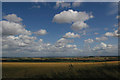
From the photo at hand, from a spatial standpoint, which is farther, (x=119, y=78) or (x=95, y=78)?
(x=95, y=78)

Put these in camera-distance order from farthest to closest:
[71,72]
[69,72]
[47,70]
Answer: [47,70]
[69,72]
[71,72]

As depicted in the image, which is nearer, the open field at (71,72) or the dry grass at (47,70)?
the open field at (71,72)

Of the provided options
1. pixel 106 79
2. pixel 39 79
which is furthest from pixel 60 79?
pixel 106 79

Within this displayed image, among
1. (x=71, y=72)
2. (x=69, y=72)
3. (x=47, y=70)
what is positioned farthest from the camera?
(x=47, y=70)

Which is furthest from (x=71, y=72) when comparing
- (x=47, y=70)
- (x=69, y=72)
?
(x=47, y=70)

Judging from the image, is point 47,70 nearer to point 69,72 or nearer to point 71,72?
point 69,72

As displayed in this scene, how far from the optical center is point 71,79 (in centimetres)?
1042

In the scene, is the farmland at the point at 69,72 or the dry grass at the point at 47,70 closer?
the farmland at the point at 69,72

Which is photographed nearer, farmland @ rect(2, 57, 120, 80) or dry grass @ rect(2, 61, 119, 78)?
farmland @ rect(2, 57, 120, 80)

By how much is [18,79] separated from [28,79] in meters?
1.03

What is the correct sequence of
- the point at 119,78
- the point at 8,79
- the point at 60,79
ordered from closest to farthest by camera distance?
the point at 119,78, the point at 60,79, the point at 8,79

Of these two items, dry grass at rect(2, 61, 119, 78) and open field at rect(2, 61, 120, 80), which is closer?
open field at rect(2, 61, 120, 80)

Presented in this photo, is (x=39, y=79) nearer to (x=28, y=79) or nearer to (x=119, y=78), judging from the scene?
(x=28, y=79)

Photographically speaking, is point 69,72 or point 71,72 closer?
point 71,72
